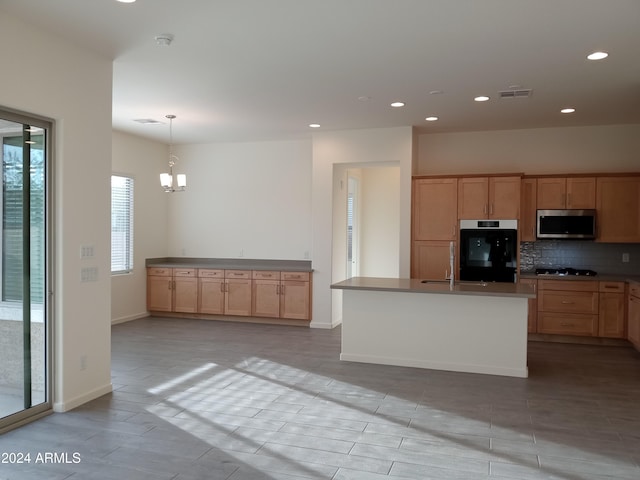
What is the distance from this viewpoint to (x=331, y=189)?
755 centimetres

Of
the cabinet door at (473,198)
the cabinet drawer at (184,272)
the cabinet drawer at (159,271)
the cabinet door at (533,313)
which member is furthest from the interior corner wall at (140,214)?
the cabinet door at (533,313)

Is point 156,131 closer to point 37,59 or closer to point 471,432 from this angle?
point 37,59

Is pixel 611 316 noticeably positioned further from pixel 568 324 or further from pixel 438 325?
pixel 438 325

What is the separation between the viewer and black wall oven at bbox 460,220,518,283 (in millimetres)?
6762

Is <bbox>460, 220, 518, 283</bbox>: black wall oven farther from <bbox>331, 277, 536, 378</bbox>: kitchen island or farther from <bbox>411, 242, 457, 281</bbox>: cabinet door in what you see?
<bbox>331, 277, 536, 378</bbox>: kitchen island

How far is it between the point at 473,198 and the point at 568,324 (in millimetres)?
2074

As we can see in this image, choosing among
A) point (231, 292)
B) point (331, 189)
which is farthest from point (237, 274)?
point (331, 189)

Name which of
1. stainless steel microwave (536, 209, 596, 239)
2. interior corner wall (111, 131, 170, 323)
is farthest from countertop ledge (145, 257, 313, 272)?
stainless steel microwave (536, 209, 596, 239)

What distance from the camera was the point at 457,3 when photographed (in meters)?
3.31

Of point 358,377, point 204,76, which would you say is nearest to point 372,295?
point 358,377

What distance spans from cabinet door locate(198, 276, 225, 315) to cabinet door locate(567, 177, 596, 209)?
5280 mm

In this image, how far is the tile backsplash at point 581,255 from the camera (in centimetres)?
698

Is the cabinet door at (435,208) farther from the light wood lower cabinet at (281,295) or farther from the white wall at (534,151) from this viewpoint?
the light wood lower cabinet at (281,295)

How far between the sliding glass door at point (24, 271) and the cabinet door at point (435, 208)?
15.7 feet
